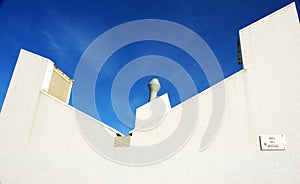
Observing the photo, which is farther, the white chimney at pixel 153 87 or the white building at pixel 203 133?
the white chimney at pixel 153 87

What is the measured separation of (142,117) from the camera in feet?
33.0

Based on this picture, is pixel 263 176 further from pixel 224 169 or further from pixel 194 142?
pixel 194 142

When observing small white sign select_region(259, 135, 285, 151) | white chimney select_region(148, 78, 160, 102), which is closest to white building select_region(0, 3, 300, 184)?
small white sign select_region(259, 135, 285, 151)

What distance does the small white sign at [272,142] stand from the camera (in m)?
8.04

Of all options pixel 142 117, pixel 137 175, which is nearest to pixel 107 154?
pixel 137 175

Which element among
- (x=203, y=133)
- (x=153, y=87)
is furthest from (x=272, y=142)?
(x=153, y=87)

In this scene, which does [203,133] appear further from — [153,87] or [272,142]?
[153,87]

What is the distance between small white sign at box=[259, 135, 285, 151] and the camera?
8039mm

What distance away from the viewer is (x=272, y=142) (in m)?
8.09

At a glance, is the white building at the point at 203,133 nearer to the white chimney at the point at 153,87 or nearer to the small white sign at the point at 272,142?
the small white sign at the point at 272,142

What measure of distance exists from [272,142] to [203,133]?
2347 millimetres

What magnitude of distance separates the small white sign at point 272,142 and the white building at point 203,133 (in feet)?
0.10

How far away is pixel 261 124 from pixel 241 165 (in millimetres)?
1687

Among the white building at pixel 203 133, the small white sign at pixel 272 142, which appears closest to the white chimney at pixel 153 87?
the white building at pixel 203 133
